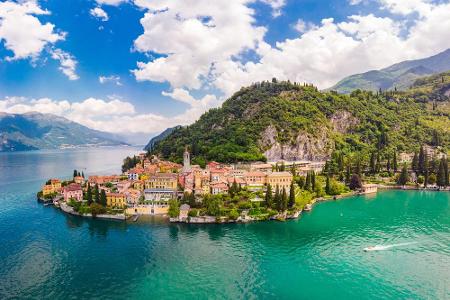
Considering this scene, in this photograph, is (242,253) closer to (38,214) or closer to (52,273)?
(52,273)

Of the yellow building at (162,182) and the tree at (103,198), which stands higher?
the yellow building at (162,182)

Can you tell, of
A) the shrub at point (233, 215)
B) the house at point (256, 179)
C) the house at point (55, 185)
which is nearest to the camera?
the shrub at point (233, 215)

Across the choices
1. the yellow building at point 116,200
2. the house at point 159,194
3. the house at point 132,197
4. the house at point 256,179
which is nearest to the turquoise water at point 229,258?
the yellow building at point 116,200

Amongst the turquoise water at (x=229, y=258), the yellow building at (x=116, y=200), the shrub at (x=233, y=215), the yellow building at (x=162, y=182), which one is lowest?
the turquoise water at (x=229, y=258)

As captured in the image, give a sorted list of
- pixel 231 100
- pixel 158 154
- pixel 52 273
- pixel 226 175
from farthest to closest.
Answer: pixel 231 100 → pixel 158 154 → pixel 226 175 → pixel 52 273

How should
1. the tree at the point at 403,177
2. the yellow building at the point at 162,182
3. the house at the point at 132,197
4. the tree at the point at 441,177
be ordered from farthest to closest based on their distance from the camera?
the tree at the point at 403,177 < the tree at the point at 441,177 < the yellow building at the point at 162,182 < the house at the point at 132,197

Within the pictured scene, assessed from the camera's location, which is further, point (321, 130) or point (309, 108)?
point (309, 108)

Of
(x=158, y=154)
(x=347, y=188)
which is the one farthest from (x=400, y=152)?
(x=158, y=154)

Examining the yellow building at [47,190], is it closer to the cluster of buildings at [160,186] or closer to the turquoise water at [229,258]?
the cluster of buildings at [160,186]
